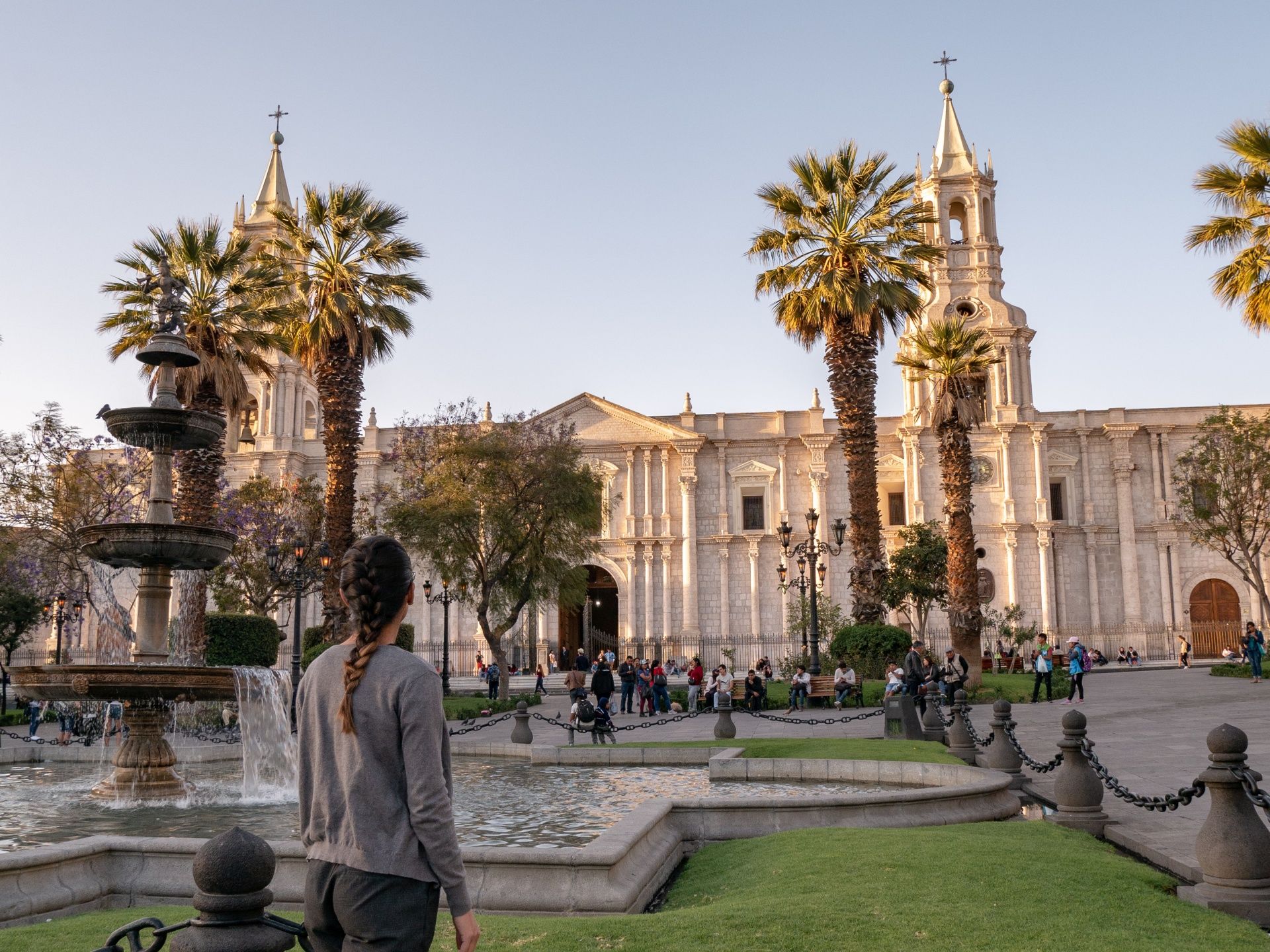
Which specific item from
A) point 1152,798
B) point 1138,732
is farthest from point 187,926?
point 1138,732

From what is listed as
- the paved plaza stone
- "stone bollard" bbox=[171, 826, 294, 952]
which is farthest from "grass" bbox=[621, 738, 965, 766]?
"stone bollard" bbox=[171, 826, 294, 952]

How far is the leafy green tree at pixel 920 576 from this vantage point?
3459 cm

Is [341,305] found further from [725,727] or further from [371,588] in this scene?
[371,588]

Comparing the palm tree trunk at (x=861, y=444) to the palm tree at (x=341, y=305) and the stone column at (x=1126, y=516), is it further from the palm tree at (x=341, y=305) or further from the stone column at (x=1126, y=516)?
the stone column at (x=1126, y=516)

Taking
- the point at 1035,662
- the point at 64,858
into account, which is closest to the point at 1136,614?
the point at 1035,662

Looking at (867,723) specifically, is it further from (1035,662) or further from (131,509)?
(131,509)

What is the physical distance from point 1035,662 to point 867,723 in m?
6.74

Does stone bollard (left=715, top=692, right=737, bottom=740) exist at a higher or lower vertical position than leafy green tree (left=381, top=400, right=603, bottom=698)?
lower

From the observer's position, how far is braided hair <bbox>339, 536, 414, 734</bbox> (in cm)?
285

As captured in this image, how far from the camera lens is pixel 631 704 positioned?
1082 inches

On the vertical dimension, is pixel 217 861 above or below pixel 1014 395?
below

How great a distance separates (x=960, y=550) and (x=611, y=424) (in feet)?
71.4

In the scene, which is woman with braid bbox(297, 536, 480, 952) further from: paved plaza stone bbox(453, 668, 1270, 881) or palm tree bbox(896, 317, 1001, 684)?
palm tree bbox(896, 317, 1001, 684)

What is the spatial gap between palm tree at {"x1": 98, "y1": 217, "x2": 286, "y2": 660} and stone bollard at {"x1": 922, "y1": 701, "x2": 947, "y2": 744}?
1444 centimetres
